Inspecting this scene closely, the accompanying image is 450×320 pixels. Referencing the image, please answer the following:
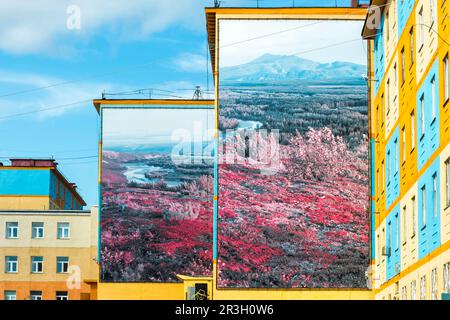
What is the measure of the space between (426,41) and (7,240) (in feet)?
196

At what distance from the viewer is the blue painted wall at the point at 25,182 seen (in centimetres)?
9012

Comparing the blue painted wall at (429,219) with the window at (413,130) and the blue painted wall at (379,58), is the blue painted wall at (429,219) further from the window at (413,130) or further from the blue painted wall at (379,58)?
the blue painted wall at (379,58)

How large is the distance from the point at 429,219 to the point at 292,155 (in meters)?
22.8

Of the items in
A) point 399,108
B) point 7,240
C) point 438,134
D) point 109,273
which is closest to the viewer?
point 438,134

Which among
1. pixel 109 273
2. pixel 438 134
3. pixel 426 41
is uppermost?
pixel 426 41

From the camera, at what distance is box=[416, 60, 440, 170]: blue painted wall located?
3017 cm

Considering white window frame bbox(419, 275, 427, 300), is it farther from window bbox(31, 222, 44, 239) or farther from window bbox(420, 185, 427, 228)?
window bbox(31, 222, 44, 239)

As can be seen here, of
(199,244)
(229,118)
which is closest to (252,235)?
(229,118)

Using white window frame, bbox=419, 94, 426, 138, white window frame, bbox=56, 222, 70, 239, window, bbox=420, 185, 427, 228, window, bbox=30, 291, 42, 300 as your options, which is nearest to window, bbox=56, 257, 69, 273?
white window frame, bbox=56, 222, 70, 239

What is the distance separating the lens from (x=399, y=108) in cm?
3931

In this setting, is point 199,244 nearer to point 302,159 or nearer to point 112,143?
point 112,143

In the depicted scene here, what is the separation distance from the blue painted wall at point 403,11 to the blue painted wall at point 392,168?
4311mm

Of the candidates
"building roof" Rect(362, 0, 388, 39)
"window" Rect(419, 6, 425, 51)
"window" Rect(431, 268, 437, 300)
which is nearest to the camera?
"window" Rect(431, 268, 437, 300)

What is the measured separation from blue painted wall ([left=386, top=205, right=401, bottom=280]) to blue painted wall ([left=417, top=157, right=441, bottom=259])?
5959mm
